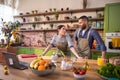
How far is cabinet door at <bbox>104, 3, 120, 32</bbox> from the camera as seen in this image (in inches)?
150

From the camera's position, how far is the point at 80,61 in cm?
211

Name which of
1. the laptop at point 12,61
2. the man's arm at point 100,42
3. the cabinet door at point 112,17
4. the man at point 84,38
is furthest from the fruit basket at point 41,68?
the cabinet door at point 112,17

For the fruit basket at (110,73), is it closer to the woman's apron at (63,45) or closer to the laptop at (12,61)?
the laptop at (12,61)

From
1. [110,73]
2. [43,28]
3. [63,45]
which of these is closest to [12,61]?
[110,73]

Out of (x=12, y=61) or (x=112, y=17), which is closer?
(x=12, y=61)

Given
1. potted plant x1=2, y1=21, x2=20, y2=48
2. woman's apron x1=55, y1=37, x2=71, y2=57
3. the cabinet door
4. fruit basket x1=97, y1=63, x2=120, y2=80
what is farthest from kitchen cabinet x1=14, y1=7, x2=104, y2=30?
fruit basket x1=97, y1=63, x2=120, y2=80

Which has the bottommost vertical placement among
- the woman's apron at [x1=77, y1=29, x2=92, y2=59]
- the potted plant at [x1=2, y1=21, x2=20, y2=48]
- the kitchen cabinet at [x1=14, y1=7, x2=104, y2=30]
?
the woman's apron at [x1=77, y1=29, x2=92, y2=59]

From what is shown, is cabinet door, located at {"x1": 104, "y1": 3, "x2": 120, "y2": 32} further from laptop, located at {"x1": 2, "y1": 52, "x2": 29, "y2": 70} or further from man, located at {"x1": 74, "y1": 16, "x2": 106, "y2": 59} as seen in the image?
laptop, located at {"x1": 2, "y1": 52, "x2": 29, "y2": 70}

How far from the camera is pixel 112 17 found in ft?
12.7

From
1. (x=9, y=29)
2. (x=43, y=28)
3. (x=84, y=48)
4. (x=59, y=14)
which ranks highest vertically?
(x=59, y=14)

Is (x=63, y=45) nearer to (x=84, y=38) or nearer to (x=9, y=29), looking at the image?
(x=84, y=38)

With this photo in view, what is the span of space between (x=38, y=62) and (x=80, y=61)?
2.63ft

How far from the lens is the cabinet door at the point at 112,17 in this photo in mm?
3805

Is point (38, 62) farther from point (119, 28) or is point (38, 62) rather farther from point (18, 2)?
point (18, 2)
